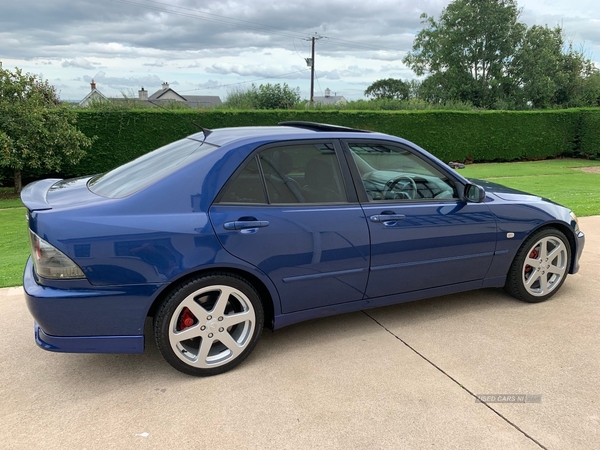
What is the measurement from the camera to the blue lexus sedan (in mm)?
2631

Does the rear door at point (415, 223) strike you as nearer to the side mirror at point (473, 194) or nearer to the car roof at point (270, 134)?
the side mirror at point (473, 194)

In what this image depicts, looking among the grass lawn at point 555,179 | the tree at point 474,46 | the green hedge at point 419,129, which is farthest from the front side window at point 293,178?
the tree at point 474,46

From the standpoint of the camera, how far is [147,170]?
3225 millimetres

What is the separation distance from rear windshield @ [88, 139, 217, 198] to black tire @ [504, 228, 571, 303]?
9.00 feet

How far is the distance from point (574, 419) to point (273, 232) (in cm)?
198

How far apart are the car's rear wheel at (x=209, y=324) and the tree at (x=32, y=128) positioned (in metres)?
Answer: 11.4

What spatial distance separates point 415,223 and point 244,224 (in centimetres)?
129

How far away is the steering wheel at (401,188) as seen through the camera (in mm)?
3488

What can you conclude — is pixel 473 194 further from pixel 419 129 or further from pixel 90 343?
pixel 419 129

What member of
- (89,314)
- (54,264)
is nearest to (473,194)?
(89,314)

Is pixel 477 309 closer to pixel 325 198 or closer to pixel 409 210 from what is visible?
pixel 409 210

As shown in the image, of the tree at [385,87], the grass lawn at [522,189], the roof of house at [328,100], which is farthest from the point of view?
the tree at [385,87]

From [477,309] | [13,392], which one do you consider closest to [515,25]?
[477,309]

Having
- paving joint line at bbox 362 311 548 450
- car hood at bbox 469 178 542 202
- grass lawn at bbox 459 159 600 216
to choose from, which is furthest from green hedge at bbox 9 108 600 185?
paving joint line at bbox 362 311 548 450
